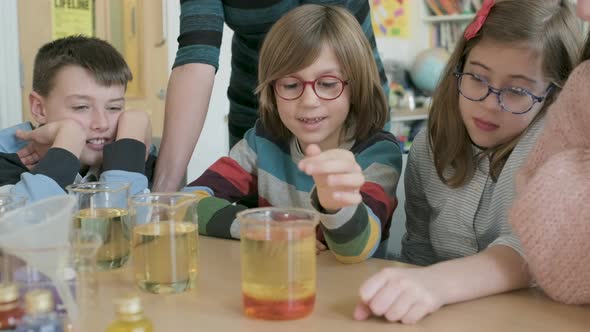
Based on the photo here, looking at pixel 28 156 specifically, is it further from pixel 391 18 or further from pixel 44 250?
pixel 391 18

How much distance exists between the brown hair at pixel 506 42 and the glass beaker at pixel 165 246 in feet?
2.03

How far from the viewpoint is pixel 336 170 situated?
80cm


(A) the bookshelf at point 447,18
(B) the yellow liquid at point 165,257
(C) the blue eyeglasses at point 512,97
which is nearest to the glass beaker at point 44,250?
(B) the yellow liquid at point 165,257

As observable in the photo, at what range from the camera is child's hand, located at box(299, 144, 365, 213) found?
2.62 feet

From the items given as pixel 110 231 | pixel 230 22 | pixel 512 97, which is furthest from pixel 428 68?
pixel 110 231

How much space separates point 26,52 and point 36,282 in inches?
109

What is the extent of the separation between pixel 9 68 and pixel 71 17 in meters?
0.39

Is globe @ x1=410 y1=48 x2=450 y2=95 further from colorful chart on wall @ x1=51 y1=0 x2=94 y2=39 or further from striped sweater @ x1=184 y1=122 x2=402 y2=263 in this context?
striped sweater @ x1=184 y1=122 x2=402 y2=263

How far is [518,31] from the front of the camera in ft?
3.93

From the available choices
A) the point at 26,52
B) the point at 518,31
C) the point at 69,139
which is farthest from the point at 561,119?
the point at 26,52

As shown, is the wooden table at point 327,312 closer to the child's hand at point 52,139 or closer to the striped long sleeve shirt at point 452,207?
the striped long sleeve shirt at point 452,207

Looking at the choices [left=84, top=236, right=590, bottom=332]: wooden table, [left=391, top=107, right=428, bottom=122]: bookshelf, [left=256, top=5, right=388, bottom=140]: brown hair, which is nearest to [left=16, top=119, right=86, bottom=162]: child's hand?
[left=256, top=5, right=388, bottom=140]: brown hair

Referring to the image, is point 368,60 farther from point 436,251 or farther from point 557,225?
point 557,225

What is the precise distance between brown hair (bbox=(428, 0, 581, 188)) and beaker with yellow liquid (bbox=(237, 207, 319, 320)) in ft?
1.99
